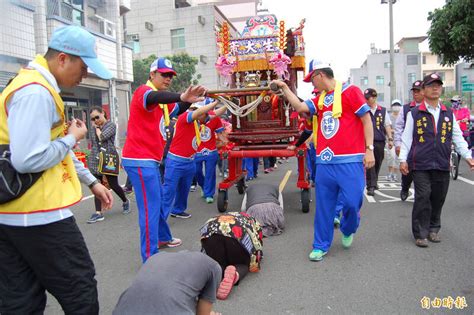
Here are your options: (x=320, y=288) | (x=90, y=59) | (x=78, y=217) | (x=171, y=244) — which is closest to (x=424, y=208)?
(x=320, y=288)

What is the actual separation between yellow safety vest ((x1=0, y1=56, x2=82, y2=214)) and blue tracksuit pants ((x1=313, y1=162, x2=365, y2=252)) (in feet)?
9.24

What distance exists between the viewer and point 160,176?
445 centimetres

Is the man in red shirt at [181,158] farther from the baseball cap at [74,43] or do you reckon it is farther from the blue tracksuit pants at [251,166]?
the blue tracksuit pants at [251,166]

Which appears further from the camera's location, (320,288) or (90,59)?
(320,288)

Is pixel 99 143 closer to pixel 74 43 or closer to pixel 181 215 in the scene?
pixel 181 215

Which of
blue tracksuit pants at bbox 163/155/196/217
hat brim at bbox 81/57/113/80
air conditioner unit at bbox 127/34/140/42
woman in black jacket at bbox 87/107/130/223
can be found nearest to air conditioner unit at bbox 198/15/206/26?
air conditioner unit at bbox 127/34/140/42

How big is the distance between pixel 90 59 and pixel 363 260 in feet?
11.2

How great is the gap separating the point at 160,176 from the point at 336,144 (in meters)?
1.90

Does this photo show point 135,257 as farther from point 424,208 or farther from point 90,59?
point 424,208

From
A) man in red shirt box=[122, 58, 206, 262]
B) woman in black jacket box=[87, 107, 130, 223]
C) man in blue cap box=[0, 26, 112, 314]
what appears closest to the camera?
man in blue cap box=[0, 26, 112, 314]

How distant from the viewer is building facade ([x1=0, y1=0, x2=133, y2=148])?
1220 centimetres

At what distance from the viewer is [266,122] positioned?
8.55m

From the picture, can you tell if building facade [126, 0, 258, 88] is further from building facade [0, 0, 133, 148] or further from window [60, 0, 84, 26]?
window [60, 0, 84, 26]

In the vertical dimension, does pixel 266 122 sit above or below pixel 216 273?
above
